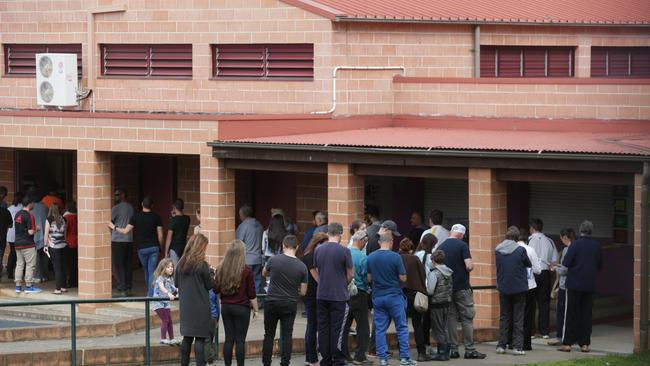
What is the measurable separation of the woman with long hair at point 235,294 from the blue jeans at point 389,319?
1.54 metres

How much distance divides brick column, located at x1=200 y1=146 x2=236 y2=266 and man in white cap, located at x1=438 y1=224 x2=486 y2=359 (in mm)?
5636

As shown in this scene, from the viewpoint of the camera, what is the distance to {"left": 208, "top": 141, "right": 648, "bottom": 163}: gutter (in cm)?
1822

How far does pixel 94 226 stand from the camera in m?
23.0

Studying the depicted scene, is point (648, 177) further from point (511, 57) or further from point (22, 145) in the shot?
point (22, 145)

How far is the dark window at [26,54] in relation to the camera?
26.2 m

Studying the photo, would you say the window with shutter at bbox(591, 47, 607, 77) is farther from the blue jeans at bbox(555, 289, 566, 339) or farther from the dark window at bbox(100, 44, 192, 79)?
the blue jeans at bbox(555, 289, 566, 339)

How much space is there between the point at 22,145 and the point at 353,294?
31.6 feet

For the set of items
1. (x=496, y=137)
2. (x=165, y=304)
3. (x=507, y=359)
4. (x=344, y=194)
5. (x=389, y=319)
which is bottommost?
(x=507, y=359)

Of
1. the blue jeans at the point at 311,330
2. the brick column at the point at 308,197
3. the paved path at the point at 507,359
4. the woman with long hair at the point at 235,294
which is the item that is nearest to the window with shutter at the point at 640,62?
the brick column at the point at 308,197

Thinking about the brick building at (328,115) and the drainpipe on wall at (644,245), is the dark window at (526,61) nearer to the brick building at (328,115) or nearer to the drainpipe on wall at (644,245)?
the brick building at (328,115)

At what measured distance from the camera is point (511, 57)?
86.6 feet

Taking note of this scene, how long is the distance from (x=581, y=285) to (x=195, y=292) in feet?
16.3

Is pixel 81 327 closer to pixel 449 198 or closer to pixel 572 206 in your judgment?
pixel 449 198

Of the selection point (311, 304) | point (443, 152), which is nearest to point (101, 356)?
point (311, 304)
